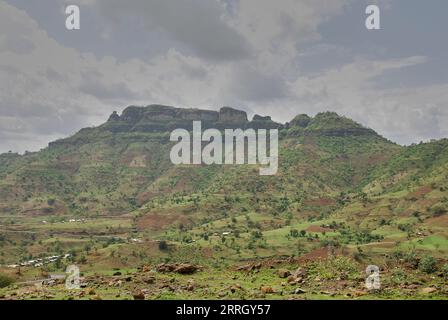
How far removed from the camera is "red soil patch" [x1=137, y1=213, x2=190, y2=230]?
160m

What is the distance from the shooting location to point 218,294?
25.3 meters

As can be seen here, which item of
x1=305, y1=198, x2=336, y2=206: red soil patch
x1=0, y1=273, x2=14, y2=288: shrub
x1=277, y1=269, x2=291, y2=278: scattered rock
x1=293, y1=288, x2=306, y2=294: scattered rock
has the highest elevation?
x1=305, y1=198, x2=336, y2=206: red soil patch

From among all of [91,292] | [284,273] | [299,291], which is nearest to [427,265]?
[284,273]

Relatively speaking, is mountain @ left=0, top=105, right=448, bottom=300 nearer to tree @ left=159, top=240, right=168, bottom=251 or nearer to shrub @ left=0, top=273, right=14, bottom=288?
tree @ left=159, top=240, right=168, bottom=251

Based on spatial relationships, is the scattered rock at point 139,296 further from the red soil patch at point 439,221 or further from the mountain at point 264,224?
the red soil patch at point 439,221

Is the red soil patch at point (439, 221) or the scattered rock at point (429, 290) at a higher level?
the scattered rock at point (429, 290)

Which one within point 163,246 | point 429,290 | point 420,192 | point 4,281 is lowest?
point 163,246

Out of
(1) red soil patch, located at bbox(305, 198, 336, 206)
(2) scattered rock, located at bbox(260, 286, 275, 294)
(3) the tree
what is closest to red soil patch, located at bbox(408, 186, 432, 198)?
(1) red soil patch, located at bbox(305, 198, 336, 206)

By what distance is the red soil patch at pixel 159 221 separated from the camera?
159500mm

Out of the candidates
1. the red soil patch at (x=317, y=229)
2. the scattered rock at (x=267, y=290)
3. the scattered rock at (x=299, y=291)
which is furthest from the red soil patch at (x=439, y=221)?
the scattered rock at (x=267, y=290)

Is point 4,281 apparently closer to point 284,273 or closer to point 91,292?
point 91,292

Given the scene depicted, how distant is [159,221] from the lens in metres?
164
